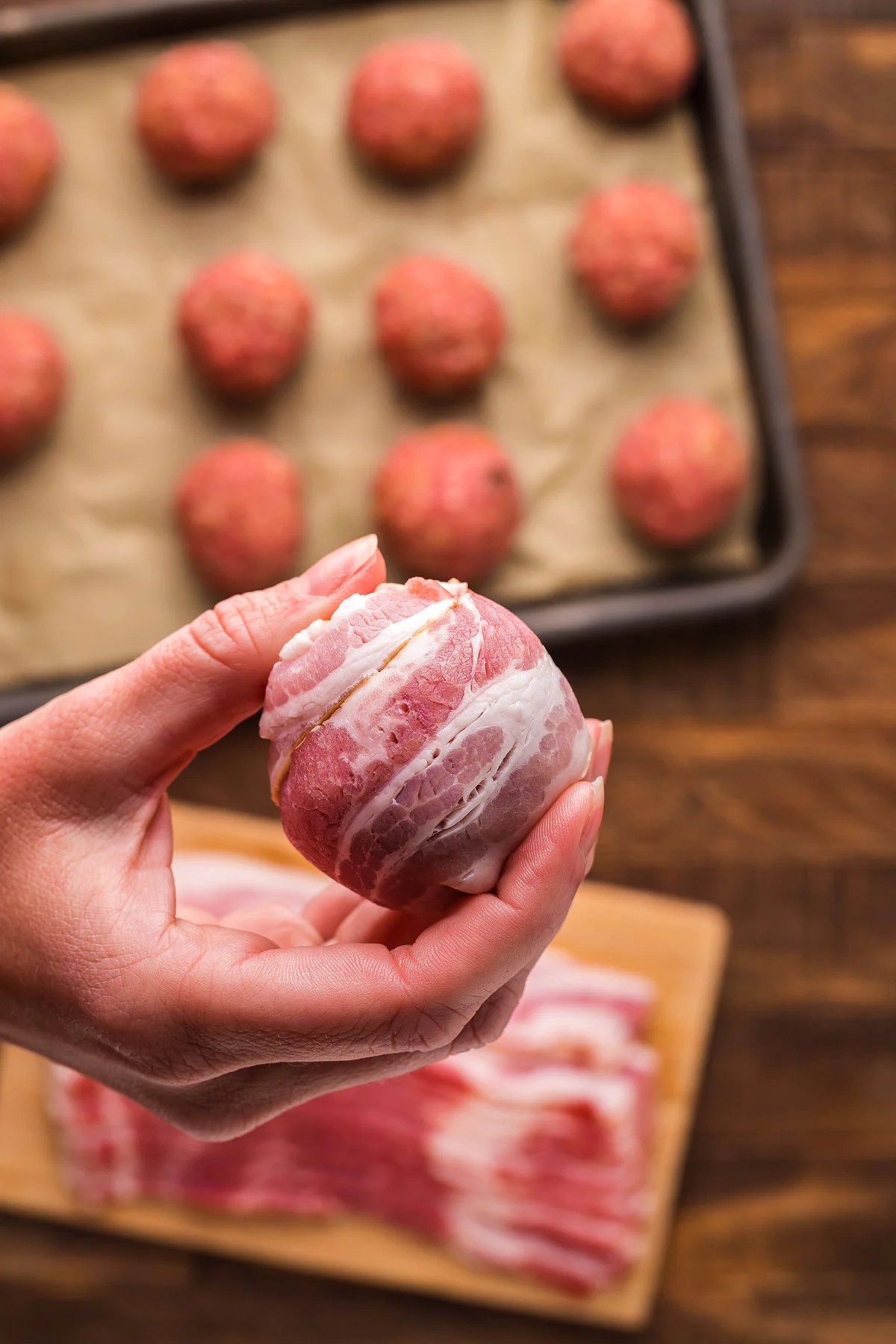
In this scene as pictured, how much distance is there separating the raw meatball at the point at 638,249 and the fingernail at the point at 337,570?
1.13 m

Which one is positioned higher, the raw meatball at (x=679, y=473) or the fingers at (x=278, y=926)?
the fingers at (x=278, y=926)

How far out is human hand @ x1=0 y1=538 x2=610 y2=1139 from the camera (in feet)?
2.82

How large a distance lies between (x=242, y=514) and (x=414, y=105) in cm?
72

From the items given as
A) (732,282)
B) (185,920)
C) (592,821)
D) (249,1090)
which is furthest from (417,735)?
(732,282)

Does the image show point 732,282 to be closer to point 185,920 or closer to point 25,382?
point 25,382

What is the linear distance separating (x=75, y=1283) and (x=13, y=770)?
4.35ft

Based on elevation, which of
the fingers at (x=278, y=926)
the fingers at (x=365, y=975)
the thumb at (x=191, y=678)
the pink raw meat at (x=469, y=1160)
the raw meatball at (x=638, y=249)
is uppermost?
the thumb at (x=191, y=678)

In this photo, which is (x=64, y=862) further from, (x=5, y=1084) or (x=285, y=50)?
(x=285, y=50)

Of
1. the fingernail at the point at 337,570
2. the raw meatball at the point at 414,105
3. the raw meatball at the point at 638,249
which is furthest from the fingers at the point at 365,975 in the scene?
the raw meatball at the point at 414,105

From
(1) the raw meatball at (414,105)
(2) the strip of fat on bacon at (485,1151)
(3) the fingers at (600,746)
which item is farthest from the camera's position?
(1) the raw meatball at (414,105)

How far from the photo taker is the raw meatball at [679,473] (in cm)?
183

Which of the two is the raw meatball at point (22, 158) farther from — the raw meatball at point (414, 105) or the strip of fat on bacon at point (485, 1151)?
the strip of fat on bacon at point (485, 1151)

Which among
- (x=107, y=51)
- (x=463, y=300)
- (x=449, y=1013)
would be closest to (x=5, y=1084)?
(x=449, y=1013)

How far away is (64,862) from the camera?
36.1 inches
